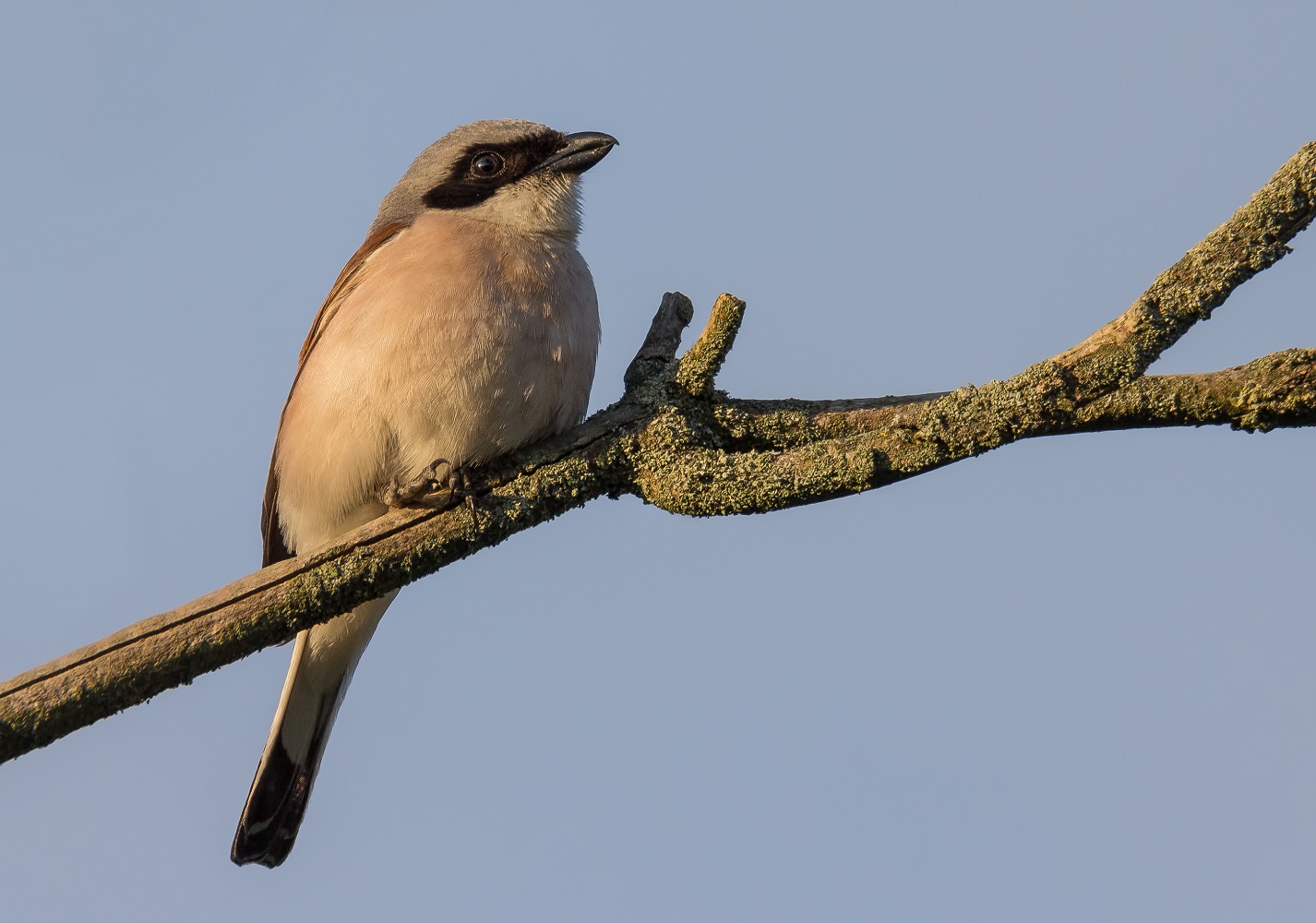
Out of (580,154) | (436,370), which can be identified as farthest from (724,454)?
(580,154)

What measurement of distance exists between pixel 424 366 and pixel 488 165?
5.28ft

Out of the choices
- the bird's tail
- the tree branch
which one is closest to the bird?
the bird's tail

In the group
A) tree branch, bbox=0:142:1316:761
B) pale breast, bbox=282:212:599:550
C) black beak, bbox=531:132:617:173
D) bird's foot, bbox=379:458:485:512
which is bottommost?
tree branch, bbox=0:142:1316:761

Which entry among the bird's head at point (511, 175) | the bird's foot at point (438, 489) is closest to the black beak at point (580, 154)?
the bird's head at point (511, 175)

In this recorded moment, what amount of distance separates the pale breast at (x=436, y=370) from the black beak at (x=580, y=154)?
25.8 inches

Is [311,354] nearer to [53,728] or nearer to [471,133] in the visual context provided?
[471,133]

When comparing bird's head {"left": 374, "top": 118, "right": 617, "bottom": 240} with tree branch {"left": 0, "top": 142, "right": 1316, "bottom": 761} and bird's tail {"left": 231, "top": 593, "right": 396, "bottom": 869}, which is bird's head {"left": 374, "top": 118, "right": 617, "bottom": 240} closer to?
tree branch {"left": 0, "top": 142, "right": 1316, "bottom": 761}

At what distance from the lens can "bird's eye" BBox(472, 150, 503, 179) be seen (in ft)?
19.9

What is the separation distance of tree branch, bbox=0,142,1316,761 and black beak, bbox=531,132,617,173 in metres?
1.87

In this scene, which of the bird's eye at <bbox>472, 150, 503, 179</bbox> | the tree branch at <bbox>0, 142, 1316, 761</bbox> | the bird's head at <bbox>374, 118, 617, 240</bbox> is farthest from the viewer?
the bird's eye at <bbox>472, 150, 503, 179</bbox>

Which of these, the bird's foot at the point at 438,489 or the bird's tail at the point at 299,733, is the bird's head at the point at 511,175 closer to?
the bird's foot at the point at 438,489

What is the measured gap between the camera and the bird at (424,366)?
4.84 m

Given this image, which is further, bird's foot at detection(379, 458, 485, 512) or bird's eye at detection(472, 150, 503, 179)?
bird's eye at detection(472, 150, 503, 179)

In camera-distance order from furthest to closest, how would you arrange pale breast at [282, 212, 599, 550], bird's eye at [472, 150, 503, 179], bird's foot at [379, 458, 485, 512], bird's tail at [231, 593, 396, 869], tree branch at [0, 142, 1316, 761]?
bird's eye at [472, 150, 503, 179] < bird's tail at [231, 593, 396, 869] < pale breast at [282, 212, 599, 550] < bird's foot at [379, 458, 485, 512] < tree branch at [0, 142, 1316, 761]
